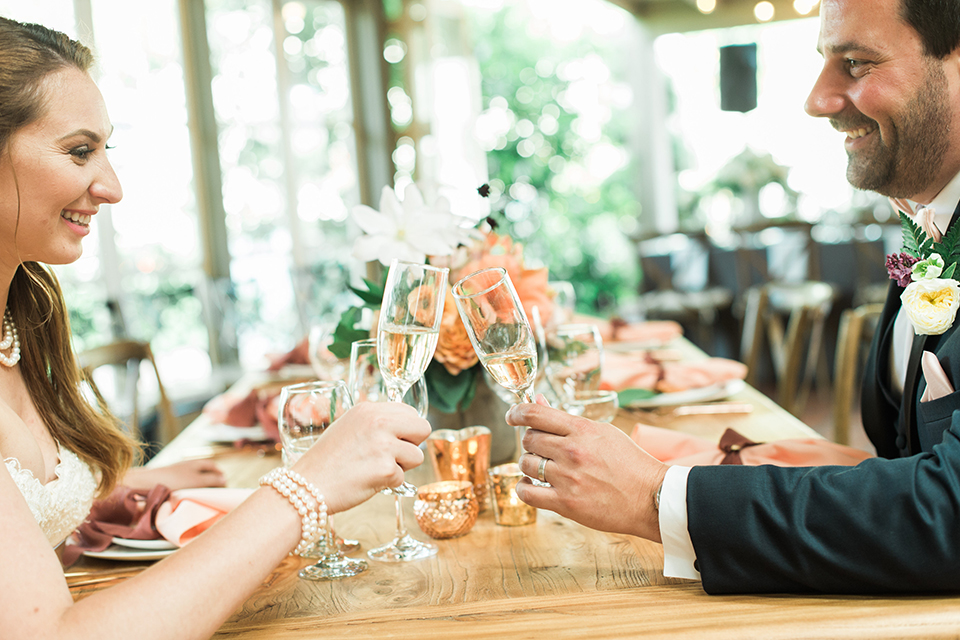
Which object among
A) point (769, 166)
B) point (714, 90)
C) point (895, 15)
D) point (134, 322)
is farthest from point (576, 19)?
point (895, 15)

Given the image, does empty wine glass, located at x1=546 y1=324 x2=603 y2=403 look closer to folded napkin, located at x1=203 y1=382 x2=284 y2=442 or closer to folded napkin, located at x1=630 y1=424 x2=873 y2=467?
folded napkin, located at x1=630 y1=424 x2=873 y2=467

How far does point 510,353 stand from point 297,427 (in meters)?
0.29

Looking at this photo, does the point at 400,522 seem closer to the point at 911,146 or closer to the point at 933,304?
the point at 933,304

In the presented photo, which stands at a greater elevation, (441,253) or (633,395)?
(441,253)

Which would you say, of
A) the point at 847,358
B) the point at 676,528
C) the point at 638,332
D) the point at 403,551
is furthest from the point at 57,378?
the point at 638,332

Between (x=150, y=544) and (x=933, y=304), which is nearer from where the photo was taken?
(x=933, y=304)

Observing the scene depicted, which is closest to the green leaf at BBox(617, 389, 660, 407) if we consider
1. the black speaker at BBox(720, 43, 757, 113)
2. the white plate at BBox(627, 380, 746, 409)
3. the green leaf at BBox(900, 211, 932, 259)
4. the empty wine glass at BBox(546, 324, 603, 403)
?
the white plate at BBox(627, 380, 746, 409)

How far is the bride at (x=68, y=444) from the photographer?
2.42 ft

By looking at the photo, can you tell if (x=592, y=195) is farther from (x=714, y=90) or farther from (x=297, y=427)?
(x=297, y=427)

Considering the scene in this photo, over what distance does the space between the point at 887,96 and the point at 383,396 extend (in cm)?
83

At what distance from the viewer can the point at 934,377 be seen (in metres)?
0.94

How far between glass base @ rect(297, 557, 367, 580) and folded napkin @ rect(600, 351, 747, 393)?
99 centimetres

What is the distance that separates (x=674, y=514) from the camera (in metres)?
0.87

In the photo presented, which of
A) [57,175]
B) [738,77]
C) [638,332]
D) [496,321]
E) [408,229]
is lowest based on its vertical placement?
[638,332]
